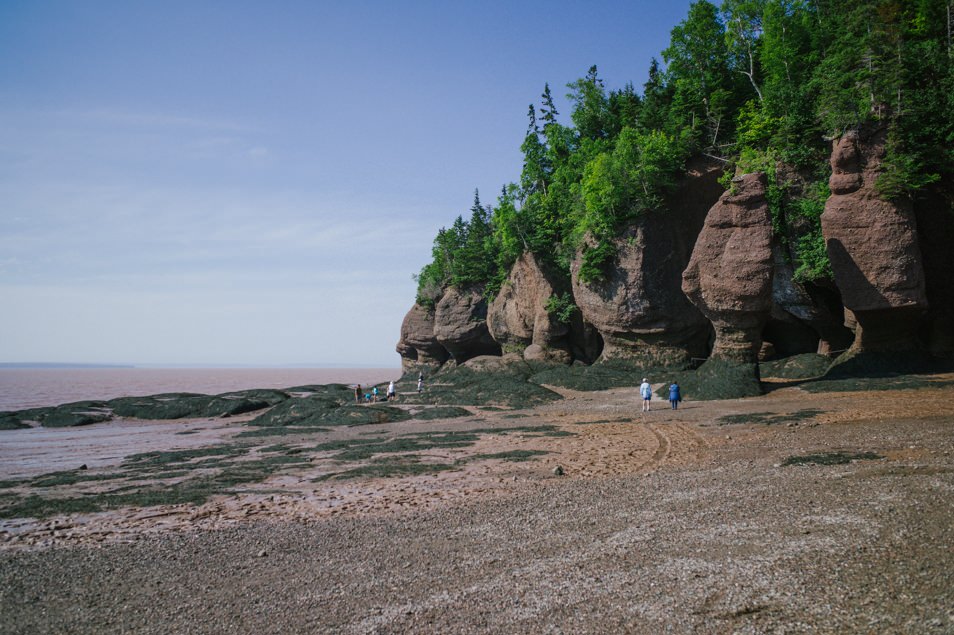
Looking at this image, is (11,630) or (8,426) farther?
(8,426)

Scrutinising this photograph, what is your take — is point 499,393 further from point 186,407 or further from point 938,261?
point 938,261

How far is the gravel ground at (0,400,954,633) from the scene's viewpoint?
16.5 feet

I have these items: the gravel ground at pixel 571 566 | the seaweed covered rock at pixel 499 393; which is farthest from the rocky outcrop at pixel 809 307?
the gravel ground at pixel 571 566

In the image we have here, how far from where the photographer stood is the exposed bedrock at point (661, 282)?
33.4 m

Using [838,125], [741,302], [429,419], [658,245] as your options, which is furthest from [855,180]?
[429,419]

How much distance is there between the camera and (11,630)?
5.98 m

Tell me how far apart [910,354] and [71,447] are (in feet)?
121

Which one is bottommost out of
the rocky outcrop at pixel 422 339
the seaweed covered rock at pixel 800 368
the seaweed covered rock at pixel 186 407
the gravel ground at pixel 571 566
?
the seaweed covered rock at pixel 186 407

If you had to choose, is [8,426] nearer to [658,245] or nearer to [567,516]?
[567,516]

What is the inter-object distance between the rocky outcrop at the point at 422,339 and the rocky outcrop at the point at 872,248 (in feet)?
136

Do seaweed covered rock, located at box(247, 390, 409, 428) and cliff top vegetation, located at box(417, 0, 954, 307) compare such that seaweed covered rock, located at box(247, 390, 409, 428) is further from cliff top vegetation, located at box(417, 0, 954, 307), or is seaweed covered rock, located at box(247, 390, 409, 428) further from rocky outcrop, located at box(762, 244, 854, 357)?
rocky outcrop, located at box(762, 244, 854, 357)

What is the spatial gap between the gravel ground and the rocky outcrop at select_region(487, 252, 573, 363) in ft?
100

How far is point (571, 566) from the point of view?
6391mm

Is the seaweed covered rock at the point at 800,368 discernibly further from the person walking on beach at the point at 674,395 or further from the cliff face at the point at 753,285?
the person walking on beach at the point at 674,395
